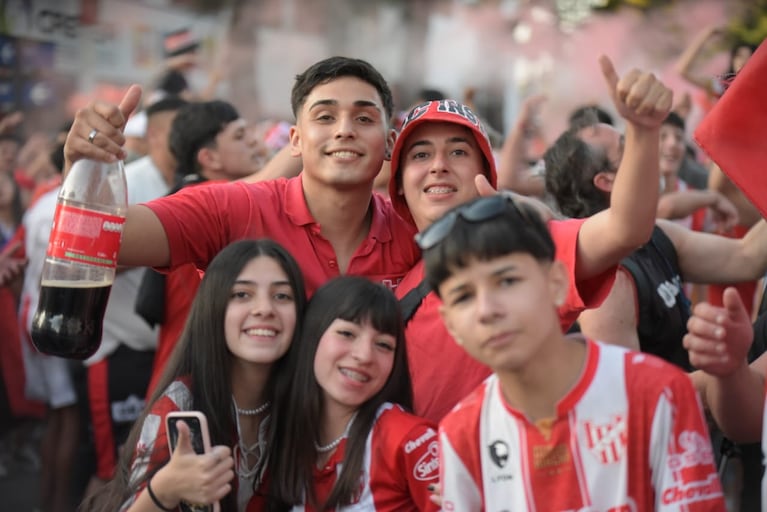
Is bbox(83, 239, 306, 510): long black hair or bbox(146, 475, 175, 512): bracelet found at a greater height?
bbox(83, 239, 306, 510): long black hair

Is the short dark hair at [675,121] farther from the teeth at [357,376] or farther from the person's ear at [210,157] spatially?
the teeth at [357,376]

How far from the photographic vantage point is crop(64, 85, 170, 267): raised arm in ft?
10.7

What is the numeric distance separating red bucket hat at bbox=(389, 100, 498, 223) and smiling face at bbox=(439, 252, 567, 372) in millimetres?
1244

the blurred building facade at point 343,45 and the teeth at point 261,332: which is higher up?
the blurred building facade at point 343,45

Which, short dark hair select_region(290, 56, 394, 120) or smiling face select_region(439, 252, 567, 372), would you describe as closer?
smiling face select_region(439, 252, 567, 372)

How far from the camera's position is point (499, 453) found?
268cm

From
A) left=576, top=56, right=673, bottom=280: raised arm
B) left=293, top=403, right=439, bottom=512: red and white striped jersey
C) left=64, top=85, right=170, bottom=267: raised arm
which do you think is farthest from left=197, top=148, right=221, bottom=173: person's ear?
left=576, top=56, right=673, bottom=280: raised arm

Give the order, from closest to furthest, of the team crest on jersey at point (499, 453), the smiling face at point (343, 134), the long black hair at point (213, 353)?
the team crest on jersey at point (499, 453) < the long black hair at point (213, 353) < the smiling face at point (343, 134)

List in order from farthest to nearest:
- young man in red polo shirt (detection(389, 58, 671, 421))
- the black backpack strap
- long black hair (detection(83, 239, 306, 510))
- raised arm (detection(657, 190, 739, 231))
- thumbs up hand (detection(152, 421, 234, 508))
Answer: raised arm (detection(657, 190, 739, 231)) < the black backpack strap < long black hair (detection(83, 239, 306, 510)) < thumbs up hand (detection(152, 421, 234, 508)) < young man in red polo shirt (detection(389, 58, 671, 421))

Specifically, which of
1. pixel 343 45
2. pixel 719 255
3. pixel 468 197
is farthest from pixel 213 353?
pixel 343 45

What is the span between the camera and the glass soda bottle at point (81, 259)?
10.6ft

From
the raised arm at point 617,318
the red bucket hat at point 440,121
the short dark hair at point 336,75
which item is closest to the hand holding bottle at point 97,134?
the short dark hair at point 336,75

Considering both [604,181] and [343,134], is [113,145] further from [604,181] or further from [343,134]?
[604,181]

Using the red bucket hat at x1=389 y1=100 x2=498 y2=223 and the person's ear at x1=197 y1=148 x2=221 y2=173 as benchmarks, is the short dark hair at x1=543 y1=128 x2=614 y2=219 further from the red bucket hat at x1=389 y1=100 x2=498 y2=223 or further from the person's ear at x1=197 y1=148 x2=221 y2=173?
the person's ear at x1=197 y1=148 x2=221 y2=173
